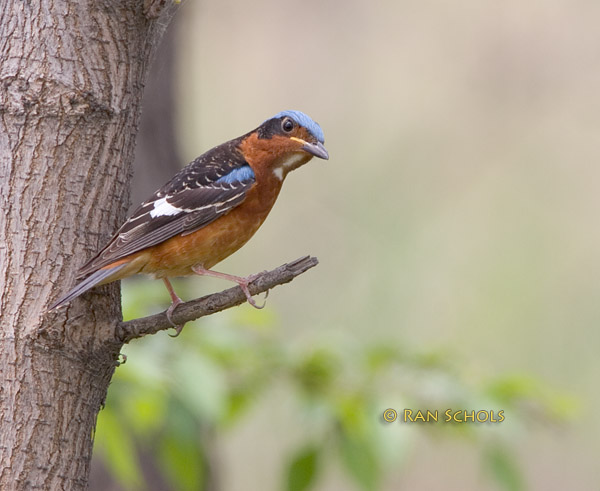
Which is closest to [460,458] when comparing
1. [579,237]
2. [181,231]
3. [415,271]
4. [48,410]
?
[415,271]

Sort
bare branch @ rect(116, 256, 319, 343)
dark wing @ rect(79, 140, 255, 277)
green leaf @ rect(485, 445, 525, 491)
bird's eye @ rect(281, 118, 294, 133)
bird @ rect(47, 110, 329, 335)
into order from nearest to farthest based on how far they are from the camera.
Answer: bare branch @ rect(116, 256, 319, 343) < dark wing @ rect(79, 140, 255, 277) < bird @ rect(47, 110, 329, 335) < bird's eye @ rect(281, 118, 294, 133) < green leaf @ rect(485, 445, 525, 491)

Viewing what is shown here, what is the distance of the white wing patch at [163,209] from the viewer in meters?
3.56

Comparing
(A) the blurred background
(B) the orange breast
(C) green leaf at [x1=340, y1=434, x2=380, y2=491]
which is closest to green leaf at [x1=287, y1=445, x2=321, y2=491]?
(C) green leaf at [x1=340, y1=434, x2=380, y2=491]

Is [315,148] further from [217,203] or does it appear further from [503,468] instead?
[503,468]

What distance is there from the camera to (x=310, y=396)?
4.35m

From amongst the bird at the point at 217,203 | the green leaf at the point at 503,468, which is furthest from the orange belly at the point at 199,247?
the green leaf at the point at 503,468

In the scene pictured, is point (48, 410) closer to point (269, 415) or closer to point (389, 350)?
point (389, 350)

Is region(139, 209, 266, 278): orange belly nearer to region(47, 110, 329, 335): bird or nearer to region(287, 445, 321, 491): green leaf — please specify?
region(47, 110, 329, 335): bird

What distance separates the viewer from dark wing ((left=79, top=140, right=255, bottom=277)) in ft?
11.3

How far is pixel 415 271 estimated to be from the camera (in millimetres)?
9203

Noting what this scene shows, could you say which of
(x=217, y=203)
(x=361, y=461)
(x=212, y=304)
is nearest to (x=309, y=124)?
(x=217, y=203)

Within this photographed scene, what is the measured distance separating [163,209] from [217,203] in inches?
9.7

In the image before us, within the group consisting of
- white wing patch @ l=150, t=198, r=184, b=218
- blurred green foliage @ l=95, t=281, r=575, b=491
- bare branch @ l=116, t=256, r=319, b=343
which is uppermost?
white wing patch @ l=150, t=198, r=184, b=218

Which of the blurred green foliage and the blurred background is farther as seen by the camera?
the blurred background
